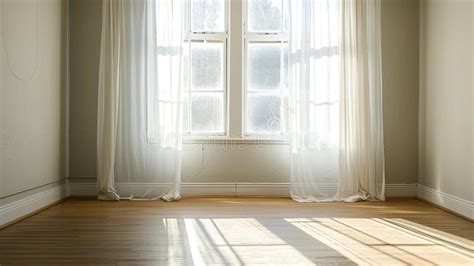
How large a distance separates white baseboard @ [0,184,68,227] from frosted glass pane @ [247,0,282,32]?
8.67 ft

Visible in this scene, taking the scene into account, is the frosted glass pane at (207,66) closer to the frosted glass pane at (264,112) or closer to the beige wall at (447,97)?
the frosted glass pane at (264,112)

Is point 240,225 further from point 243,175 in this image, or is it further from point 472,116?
point 472,116

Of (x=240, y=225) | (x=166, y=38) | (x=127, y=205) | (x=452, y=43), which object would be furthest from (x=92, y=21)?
(x=452, y=43)

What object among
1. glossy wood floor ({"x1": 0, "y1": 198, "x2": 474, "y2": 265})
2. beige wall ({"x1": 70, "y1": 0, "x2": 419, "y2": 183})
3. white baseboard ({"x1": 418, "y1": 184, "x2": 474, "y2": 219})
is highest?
beige wall ({"x1": 70, "y1": 0, "x2": 419, "y2": 183})

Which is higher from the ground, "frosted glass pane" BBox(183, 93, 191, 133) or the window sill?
"frosted glass pane" BBox(183, 93, 191, 133)

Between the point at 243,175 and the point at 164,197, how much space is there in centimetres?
89

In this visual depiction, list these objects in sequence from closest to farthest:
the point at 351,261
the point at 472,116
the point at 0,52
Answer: the point at 351,261 < the point at 0,52 < the point at 472,116

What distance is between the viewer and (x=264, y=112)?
5.40 metres

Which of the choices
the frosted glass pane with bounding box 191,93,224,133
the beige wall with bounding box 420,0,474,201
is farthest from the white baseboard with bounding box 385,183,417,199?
the frosted glass pane with bounding box 191,93,224,133

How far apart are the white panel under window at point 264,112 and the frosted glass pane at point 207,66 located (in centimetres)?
40

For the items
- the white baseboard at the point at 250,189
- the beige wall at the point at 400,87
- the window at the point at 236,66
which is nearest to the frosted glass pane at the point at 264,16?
the window at the point at 236,66

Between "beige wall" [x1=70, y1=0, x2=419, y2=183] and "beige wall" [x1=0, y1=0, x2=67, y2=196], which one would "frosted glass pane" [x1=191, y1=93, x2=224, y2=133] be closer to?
"beige wall" [x1=70, y1=0, x2=419, y2=183]

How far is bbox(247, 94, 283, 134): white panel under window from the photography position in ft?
17.7

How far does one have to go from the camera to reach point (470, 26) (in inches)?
165
